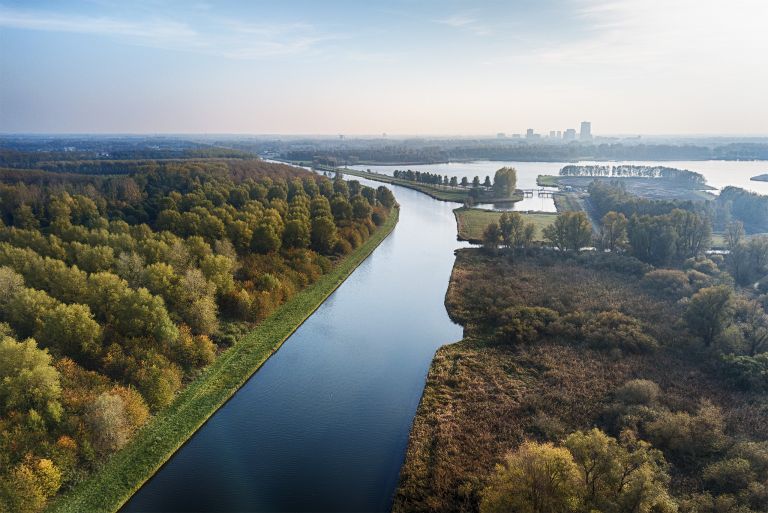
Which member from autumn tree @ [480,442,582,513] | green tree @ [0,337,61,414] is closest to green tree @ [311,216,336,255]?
green tree @ [0,337,61,414]

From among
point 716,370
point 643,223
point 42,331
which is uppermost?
point 643,223

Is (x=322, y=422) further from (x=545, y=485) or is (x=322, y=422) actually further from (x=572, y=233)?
(x=572, y=233)

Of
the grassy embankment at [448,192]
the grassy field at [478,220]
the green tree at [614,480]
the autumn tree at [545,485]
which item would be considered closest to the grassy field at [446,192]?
the grassy embankment at [448,192]

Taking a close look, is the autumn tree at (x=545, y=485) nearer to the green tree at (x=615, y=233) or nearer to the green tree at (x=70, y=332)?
the green tree at (x=70, y=332)

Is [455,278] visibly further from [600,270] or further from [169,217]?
[169,217]

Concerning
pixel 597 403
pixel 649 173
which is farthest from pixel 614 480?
pixel 649 173

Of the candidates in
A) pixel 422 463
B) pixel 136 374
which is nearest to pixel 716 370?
pixel 422 463

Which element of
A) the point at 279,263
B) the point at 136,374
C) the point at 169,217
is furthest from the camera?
the point at 169,217

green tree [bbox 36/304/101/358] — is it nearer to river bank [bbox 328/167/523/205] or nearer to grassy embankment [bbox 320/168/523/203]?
river bank [bbox 328/167/523/205]
